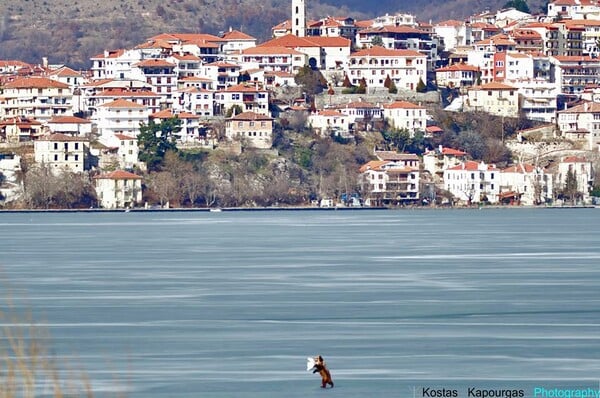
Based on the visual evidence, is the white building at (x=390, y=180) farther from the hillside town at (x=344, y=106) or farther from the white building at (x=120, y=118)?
the white building at (x=120, y=118)

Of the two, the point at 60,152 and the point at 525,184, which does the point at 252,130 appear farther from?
the point at 525,184

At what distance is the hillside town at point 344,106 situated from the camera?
89.6 metres

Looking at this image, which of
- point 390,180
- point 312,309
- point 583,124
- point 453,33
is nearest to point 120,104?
point 390,180

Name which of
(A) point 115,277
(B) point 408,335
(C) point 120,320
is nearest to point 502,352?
(B) point 408,335

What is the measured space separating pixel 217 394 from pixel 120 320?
817 centimetres

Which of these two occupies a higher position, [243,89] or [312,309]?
[243,89]

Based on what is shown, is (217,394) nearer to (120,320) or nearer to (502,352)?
(502,352)

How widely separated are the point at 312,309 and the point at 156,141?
59287mm

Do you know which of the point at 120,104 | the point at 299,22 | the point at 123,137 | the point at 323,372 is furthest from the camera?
the point at 299,22

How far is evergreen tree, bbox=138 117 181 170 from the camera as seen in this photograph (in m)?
88.1

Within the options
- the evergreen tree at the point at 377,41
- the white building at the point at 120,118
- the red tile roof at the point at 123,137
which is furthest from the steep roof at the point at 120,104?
the evergreen tree at the point at 377,41

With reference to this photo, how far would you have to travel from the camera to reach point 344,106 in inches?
3782

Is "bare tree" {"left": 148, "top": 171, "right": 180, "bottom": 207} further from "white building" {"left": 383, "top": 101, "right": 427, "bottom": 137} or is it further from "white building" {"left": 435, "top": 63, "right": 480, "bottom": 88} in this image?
"white building" {"left": 435, "top": 63, "right": 480, "bottom": 88}

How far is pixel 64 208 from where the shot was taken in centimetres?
8906
